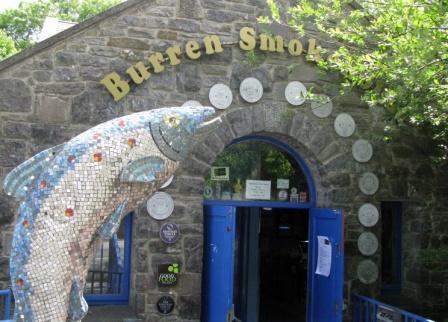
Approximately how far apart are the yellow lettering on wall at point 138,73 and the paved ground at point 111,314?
9.14ft

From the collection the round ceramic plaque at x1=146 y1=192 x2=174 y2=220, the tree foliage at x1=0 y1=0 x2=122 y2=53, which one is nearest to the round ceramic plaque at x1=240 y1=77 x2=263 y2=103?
the round ceramic plaque at x1=146 y1=192 x2=174 y2=220

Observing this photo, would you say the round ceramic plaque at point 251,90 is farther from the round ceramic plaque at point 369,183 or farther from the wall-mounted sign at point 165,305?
the wall-mounted sign at point 165,305

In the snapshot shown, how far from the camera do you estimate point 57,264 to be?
329cm

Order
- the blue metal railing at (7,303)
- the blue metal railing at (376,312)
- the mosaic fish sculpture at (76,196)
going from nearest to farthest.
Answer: the mosaic fish sculpture at (76,196) → the blue metal railing at (376,312) → the blue metal railing at (7,303)

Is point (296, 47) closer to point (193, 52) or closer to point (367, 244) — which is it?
point (193, 52)

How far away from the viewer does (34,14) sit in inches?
896

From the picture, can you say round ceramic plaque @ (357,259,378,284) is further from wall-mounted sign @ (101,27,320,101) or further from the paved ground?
the paved ground

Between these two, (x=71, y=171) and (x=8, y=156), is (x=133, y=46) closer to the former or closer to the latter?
(x=8, y=156)

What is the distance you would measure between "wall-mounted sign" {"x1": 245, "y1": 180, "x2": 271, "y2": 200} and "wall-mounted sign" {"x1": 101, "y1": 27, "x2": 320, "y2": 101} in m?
1.81

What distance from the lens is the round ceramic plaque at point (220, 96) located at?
6672 mm

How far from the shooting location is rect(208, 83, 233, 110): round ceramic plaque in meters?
6.67

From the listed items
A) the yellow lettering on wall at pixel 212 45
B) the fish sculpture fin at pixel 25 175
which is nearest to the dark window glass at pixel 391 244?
the yellow lettering on wall at pixel 212 45

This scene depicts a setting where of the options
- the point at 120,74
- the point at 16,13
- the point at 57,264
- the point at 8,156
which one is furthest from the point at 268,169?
the point at 16,13

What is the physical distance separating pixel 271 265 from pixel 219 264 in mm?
5125
